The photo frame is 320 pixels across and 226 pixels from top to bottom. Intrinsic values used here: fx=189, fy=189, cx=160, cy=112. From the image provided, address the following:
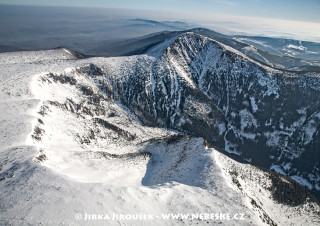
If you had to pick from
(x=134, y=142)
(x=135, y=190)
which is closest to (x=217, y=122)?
(x=134, y=142)

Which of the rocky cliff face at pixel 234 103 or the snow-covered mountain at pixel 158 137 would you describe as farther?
the rocky cliff face at pixel 234 103

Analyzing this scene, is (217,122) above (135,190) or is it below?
below

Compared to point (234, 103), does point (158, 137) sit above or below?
below

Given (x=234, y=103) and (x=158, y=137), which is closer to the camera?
(x=158, y=137)

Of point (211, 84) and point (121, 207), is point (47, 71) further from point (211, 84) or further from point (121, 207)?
point (211, 84)
